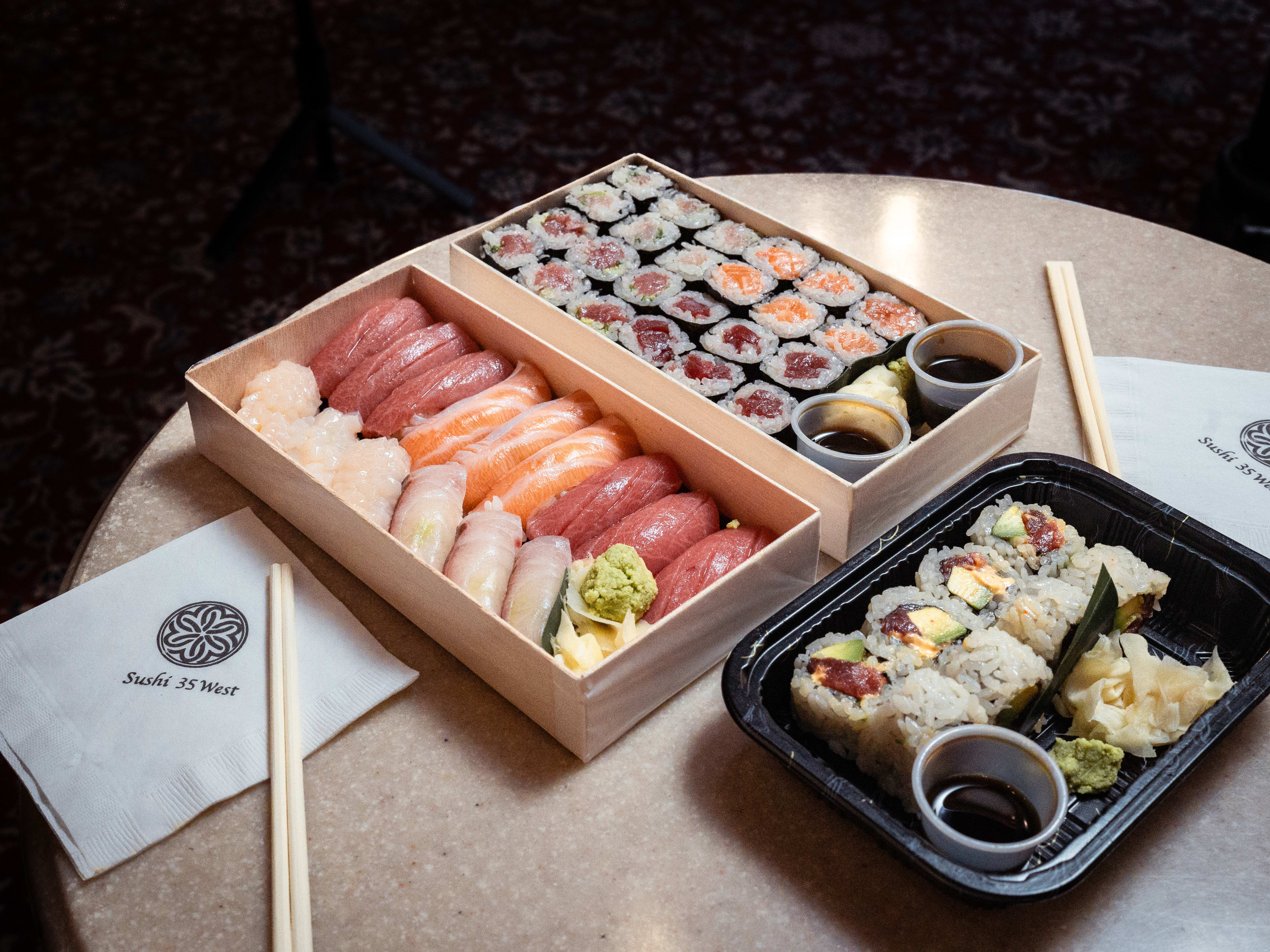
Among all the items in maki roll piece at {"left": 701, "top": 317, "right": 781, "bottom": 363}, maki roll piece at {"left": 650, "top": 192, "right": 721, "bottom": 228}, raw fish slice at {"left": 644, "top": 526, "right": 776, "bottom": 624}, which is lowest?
raw fish slice at {"left": 644, "top": 526, "right": 776, "bottom": 624}

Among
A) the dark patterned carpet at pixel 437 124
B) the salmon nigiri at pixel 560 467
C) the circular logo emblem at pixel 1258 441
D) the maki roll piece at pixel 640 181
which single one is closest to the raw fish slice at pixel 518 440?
the salmon nigiri at pixel 560 467

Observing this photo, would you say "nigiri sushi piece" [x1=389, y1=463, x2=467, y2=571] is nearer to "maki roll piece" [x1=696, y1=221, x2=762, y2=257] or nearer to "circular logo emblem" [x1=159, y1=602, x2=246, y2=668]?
"circular logo emblem" [x1=159, y1=602, x2=246, y2=668]

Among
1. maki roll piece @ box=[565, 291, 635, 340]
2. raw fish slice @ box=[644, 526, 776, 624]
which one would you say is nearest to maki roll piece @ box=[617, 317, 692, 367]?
maki roll piece @ box=[565, 291, 635, 340]

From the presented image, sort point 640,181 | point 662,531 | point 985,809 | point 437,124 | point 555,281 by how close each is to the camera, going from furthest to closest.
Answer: point 437,124
point 640,181
point 555,281
point 662,531
point 985,809

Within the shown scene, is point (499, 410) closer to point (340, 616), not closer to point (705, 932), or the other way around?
point (340, 616)

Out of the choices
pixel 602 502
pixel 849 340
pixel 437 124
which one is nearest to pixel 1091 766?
pixel 602 502

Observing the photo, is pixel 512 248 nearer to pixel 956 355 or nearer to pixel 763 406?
pixel 763 406

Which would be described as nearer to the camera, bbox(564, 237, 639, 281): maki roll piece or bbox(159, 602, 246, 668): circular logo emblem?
bbox(159, 602, 246, 668): circular logo emblem

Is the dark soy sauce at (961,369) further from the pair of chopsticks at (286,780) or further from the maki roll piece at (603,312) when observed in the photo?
the pair of chopsticks at (286,780)
